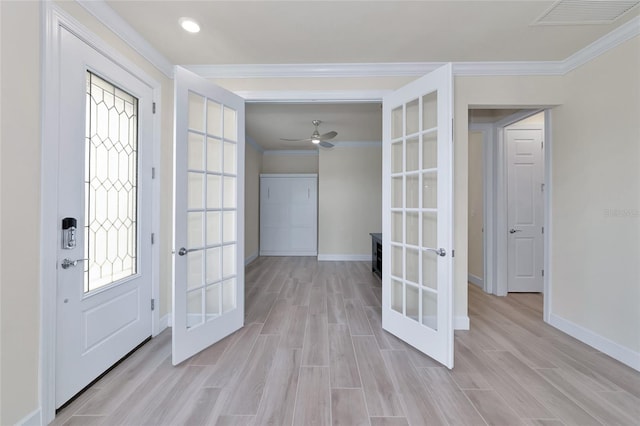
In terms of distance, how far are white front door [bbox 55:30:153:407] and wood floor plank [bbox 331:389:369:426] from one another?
5.32 ft

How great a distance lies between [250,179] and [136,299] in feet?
12.9

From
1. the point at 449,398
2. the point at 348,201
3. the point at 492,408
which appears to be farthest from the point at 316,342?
the point at 348,201

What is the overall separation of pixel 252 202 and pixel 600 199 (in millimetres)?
5435

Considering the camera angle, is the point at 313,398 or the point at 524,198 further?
the point at 524,198

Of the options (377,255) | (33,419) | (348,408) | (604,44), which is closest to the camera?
(33,419)

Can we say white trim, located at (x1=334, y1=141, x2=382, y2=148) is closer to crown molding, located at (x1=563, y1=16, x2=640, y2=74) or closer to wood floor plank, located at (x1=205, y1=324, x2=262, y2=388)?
crown molding, located at (x1=563, y1=16, x2=640, y2=74)

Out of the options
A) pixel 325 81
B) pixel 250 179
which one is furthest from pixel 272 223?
pixel 325 81

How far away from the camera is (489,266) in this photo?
147 inches

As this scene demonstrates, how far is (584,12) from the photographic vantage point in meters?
1.89

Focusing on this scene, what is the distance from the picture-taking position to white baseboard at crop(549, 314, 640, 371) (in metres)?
2.01

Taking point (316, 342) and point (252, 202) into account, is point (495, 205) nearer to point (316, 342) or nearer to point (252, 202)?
point (316, 342)

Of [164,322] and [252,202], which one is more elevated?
[252,202]

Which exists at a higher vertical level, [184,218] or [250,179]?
[250,179]

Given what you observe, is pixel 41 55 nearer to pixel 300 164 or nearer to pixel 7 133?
pixel 7 133
